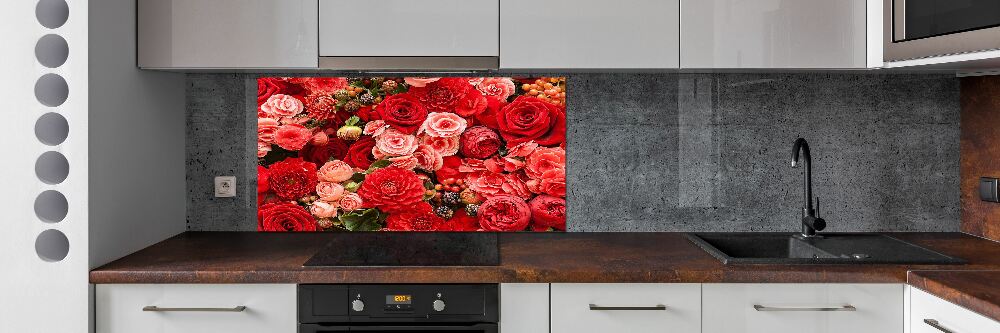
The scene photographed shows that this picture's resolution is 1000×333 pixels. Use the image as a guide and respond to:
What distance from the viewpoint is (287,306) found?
6.18ft

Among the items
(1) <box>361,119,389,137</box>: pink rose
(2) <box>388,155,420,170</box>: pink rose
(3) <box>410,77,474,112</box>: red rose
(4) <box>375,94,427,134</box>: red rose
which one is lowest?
(2) <box>388,155,420,170</box>: pink rose

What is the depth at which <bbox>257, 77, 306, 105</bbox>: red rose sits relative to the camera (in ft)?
8.16

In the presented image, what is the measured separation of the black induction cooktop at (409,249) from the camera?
1942 mm

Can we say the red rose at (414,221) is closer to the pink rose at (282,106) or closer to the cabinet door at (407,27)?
the pink rose at (282,106)

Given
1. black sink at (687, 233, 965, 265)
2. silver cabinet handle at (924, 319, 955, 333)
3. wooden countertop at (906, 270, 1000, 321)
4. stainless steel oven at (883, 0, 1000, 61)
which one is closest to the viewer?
wooden countertop at (906, 270, 1000, 321)

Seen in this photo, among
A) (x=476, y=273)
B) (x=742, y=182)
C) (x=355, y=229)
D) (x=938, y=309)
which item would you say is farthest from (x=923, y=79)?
(x=355, y=229)

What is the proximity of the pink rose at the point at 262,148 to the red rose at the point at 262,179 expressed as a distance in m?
0.04

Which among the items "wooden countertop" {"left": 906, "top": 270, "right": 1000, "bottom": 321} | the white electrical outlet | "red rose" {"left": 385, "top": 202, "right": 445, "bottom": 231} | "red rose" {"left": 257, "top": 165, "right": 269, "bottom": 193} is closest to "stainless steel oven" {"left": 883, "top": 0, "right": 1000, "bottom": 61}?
"wooden countertop" {"left": 906, "top": 270, "right": 1000, "bottom": 321}

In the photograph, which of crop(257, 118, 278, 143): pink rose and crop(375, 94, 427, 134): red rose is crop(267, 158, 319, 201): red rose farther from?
crop(375, 94, 427, 134): red rose

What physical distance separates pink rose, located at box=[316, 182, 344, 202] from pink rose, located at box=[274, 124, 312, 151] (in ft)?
0.50
